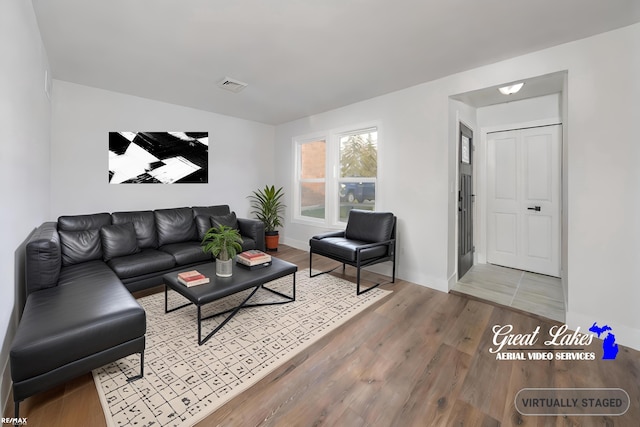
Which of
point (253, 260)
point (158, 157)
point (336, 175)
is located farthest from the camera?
point (336, 175)

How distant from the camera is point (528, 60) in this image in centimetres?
261

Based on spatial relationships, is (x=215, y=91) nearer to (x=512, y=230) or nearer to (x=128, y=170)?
(x=128, y=170)

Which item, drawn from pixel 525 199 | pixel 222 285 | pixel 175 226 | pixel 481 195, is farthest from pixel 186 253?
pixel 525 199

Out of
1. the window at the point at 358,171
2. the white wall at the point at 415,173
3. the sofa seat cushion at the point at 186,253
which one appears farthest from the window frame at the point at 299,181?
the sofa seat cushion at the point at 186,253

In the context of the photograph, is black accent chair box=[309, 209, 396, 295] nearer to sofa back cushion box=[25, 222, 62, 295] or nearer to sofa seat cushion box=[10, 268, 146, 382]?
sofa seat cushion box=[10, 268, 146, 382]

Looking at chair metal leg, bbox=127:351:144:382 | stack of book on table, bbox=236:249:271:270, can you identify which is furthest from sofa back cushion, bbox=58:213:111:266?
chair metal leg, bbox=127:351:144:382

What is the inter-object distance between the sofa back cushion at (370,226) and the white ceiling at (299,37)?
1.67 metres

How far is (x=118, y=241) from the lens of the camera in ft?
10.2

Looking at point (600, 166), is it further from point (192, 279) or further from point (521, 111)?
point (192, 279)

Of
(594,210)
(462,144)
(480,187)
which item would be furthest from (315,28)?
(480,187)

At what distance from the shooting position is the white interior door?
12.0 feet

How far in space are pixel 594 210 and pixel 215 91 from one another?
4292 mm

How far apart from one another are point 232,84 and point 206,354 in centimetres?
299

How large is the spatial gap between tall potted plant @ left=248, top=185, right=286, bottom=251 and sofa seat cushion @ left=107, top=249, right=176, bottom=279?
2.08 meters
